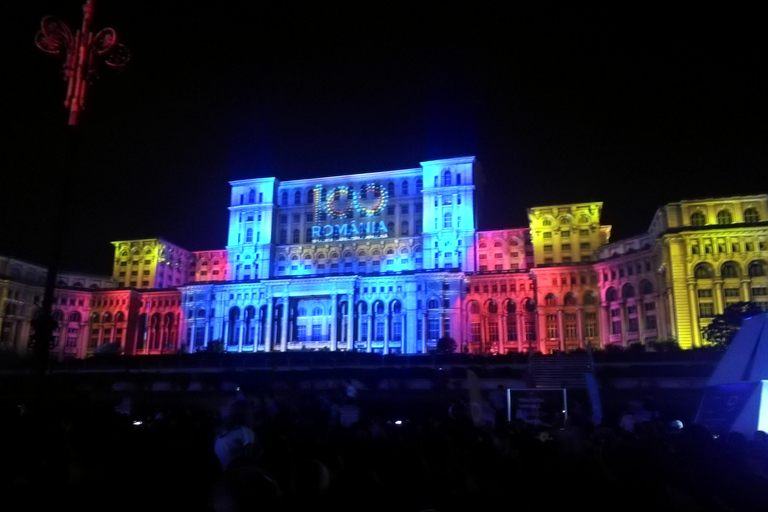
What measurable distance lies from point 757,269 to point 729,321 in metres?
12.8

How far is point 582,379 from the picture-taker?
36250mm

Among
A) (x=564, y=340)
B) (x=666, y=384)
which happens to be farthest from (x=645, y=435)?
(x=564, y=340)

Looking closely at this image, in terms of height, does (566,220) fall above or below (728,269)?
above

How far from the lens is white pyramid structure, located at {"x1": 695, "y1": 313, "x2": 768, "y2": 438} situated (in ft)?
48.7

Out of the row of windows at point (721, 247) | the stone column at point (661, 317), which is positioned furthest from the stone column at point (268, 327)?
the row of windows at point (721, 247)

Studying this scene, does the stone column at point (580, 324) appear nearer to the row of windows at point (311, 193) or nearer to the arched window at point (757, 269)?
the arched window at point (757, 269)

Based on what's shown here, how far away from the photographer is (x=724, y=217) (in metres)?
68.8

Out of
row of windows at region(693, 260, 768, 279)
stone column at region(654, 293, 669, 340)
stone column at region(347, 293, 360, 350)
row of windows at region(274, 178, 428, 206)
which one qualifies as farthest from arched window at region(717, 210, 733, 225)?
stone column at region(347, 293, 360, 350)

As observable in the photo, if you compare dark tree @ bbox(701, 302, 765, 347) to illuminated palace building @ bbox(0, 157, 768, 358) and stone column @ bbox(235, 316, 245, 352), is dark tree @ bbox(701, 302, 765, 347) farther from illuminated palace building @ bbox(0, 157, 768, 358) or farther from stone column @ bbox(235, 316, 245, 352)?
stone column @ bbox(235, 316, 245, 352)

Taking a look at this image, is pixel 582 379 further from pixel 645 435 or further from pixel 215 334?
pixel 215 334

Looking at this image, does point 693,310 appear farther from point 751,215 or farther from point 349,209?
point 349,209

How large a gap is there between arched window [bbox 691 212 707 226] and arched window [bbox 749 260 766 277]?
7.27 m

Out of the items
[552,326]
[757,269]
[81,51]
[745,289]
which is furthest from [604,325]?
[81,51]

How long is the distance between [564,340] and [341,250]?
36563mm
